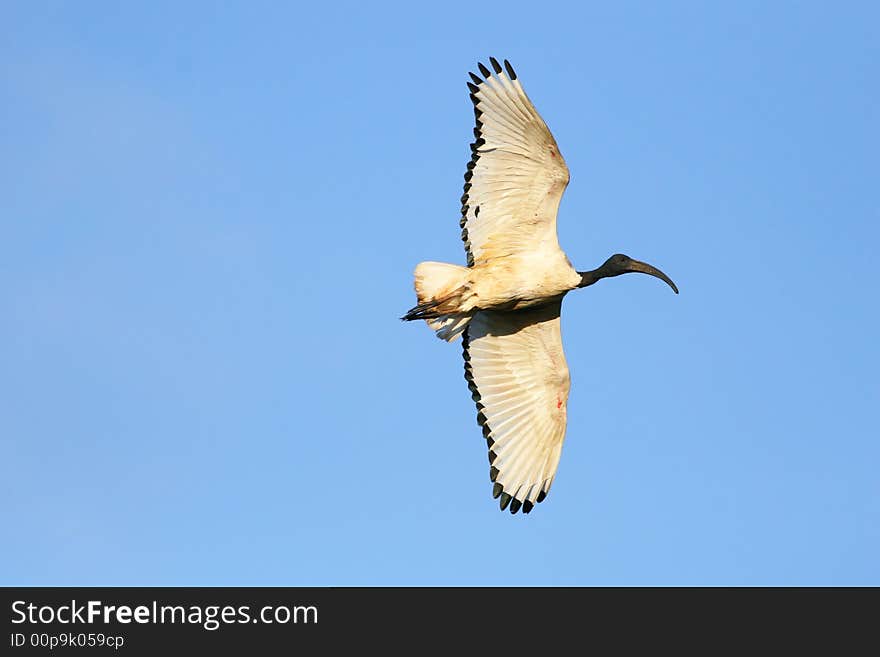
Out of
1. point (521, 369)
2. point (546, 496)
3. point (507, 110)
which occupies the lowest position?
point (546, 496)

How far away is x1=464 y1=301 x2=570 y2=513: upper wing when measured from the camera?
64.1ft

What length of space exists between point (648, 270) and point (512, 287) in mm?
1902

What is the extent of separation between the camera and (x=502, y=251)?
18.8 metres

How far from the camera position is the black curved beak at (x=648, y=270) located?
19688 millimetres

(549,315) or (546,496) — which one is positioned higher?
(549,315)

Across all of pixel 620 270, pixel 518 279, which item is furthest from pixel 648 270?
pixel 518 279

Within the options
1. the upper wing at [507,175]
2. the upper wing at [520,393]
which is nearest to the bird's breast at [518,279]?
the upper wing at [507,175]

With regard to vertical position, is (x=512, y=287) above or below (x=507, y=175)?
below

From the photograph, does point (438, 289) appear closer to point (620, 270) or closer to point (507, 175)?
point (507, 175)

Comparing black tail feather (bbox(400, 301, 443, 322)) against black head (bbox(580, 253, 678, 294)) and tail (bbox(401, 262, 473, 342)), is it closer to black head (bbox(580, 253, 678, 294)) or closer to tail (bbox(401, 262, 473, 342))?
tail (bbox(401, 262, 473, 342))

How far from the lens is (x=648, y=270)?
19.8 metres
